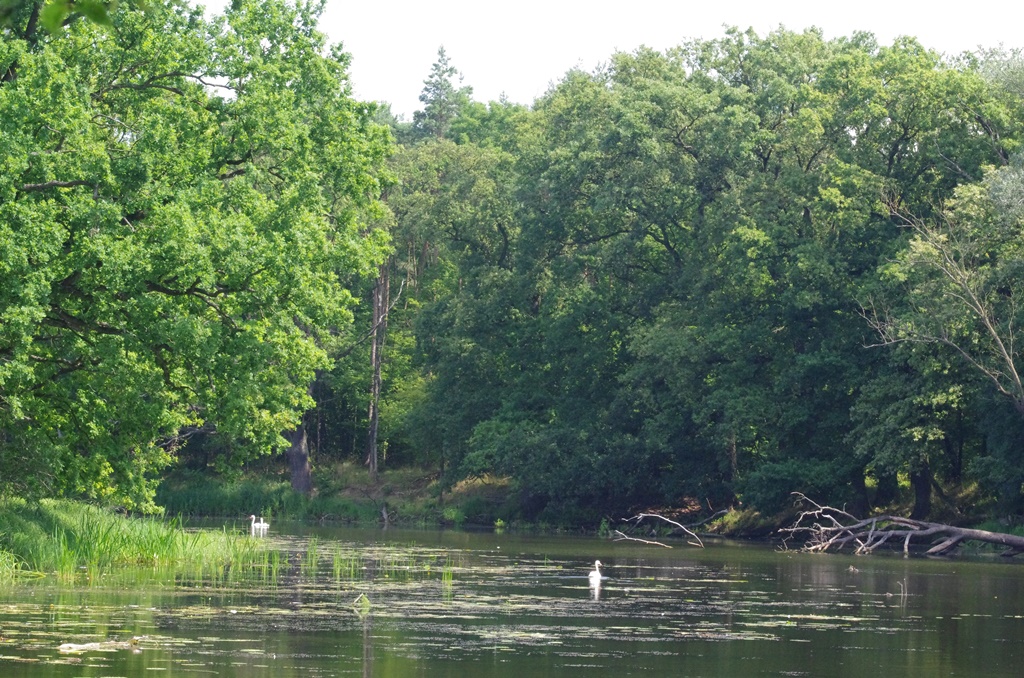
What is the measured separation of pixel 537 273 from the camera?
58.8 meters

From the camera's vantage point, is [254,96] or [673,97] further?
[673,97]

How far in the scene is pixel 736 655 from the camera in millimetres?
15398

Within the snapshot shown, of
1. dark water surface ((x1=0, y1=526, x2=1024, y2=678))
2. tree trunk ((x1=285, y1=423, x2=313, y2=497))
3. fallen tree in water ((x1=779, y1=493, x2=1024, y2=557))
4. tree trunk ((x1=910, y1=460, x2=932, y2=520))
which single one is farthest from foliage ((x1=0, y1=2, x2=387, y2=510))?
tree trunk ((x1=285, y1=423, x2=313, y2=497))

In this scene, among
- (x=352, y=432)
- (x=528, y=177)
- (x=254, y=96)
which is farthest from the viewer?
(x=352, y=432)

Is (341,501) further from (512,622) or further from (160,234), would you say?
(512,622)

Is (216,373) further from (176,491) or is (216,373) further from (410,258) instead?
(410,258)

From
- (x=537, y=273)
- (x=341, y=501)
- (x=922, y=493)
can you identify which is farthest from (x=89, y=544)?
(x=537, y=273)

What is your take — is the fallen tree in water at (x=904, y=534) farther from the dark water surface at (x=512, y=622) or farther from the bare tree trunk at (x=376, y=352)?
the bare tree trunk at (x=376, y=352)

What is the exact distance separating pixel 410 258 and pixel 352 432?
32.4 ft

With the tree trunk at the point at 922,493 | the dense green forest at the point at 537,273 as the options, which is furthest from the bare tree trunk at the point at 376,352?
the tree trunk at the point at 922,493

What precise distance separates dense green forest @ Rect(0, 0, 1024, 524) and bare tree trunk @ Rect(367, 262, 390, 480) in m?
0.21

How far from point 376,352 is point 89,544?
45672mm

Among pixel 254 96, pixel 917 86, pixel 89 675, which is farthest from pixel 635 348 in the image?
pixel 89 675

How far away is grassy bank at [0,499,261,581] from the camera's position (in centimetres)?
2222
